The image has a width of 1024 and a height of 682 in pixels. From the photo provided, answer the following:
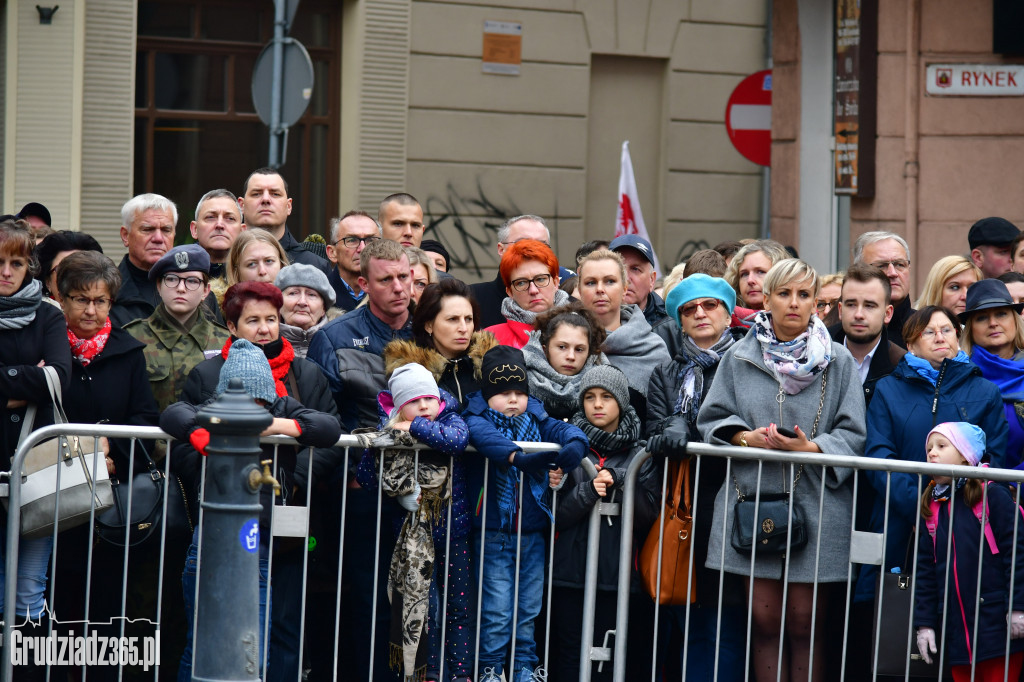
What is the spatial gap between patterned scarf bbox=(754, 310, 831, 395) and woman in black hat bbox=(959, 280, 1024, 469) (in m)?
0.82

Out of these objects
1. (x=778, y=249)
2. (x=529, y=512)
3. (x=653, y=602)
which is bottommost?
(x=653, y=602)

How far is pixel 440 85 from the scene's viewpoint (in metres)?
12.5

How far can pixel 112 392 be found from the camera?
5.41 m

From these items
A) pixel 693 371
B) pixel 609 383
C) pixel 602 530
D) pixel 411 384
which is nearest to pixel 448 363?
pixel 411 384

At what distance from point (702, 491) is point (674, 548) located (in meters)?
0.27

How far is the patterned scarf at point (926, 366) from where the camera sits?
535cm

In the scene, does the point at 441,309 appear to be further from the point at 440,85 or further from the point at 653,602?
the point at 440,85

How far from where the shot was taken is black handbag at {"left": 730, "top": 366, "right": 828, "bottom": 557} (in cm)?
517

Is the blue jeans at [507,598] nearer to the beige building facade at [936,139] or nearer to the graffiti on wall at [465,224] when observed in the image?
the beige building facade at [936,139]

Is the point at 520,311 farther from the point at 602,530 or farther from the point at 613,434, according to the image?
the point at 602,530

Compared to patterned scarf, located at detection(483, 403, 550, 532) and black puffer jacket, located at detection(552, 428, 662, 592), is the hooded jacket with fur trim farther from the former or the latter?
black puffer jacket, located at detection(552, 428, 662, 592)

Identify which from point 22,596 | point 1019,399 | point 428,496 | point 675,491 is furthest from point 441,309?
point 1019,399

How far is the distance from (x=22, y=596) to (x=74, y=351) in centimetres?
103

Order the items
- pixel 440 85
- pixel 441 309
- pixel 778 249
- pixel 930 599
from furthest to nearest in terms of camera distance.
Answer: pixel 440 85, pixel 778 249, pixel 441 309, pixel 930 599
